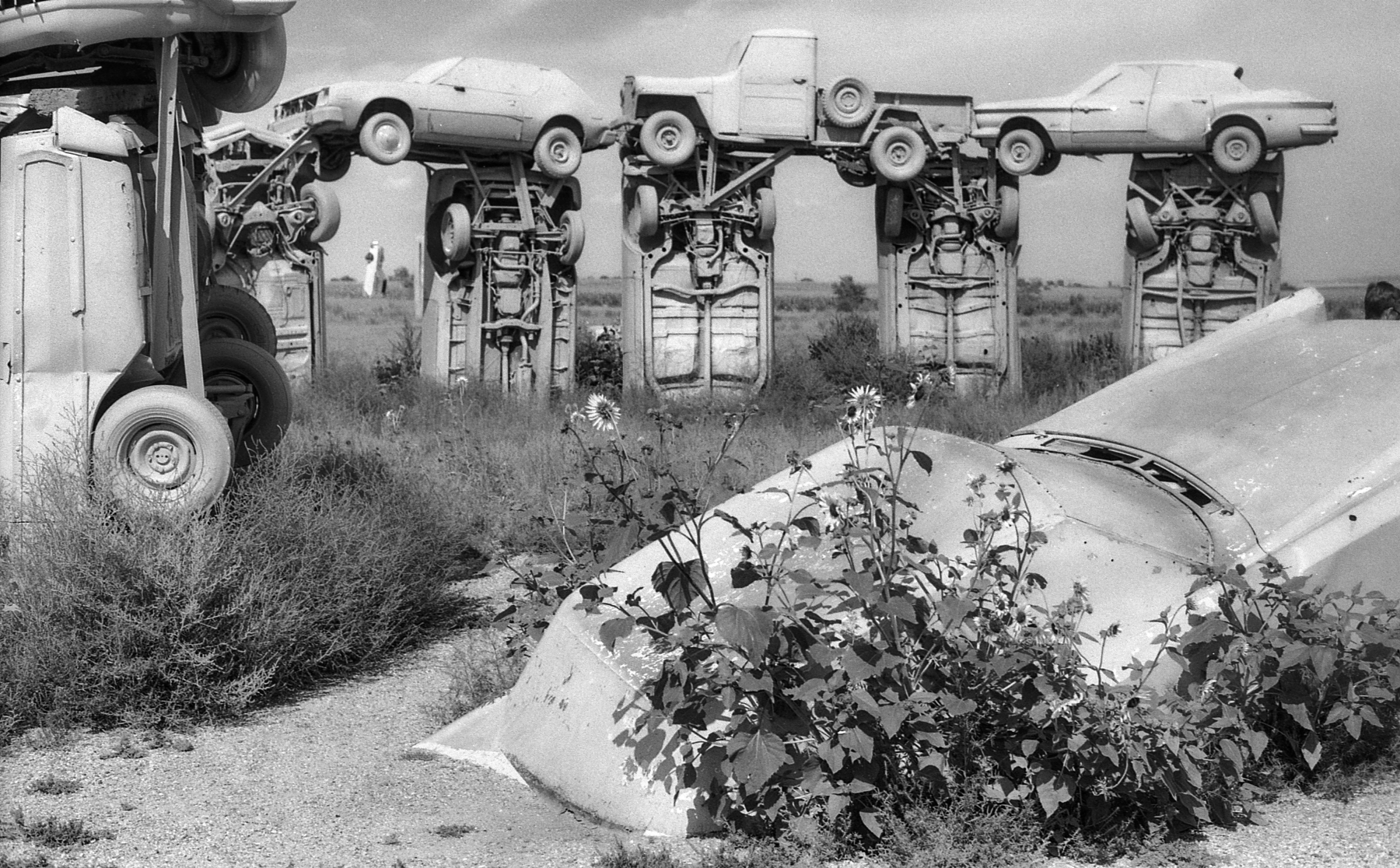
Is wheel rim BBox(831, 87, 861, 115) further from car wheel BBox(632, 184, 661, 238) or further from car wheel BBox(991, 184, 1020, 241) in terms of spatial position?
car wheel BBox(632, 184, 661, 238)

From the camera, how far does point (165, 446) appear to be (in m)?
5.49

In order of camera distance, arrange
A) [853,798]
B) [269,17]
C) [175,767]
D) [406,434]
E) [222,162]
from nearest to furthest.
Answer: [853,798], [175,767], [269,17], [406,434], [222,162]

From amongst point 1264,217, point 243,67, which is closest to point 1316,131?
point 1264,217

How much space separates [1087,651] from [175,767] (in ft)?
9.82

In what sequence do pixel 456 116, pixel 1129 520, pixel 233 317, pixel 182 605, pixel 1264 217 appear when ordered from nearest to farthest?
pixel 1129 520, pixel 182 605, pixel 233 317, pixel 456 116, pixel 1264 217

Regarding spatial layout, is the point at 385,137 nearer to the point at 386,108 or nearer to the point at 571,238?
the point at 386,108

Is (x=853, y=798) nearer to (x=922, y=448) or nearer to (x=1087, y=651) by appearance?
(x=1087, y=651)

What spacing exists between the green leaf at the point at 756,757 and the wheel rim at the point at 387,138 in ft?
34.4

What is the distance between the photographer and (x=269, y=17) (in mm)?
5969

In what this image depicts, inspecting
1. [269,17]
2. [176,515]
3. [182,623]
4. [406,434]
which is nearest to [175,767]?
[182,623]

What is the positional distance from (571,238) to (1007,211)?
461 centimetres

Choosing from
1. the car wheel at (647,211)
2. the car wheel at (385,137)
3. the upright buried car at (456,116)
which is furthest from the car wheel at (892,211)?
the car wheel at (385,137)

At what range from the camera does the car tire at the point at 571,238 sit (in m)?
14.2

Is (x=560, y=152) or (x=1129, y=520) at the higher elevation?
(x=560, y=152)
